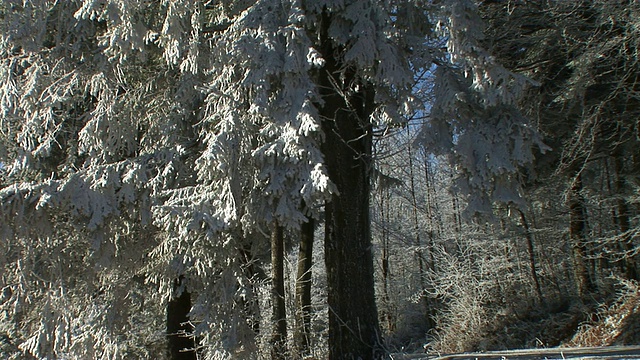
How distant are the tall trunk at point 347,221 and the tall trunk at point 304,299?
22.1 inches

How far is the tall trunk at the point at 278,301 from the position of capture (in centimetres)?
848

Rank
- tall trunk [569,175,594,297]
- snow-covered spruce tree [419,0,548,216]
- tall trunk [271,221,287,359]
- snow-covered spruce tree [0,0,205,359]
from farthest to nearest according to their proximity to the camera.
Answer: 1. tall trunk [569,175,594,297]
2. tall trunk [271,221,287,359]
3. snow-covered spruce tree [0,0,205,359]
4. snow-covered spruce tree [419,0,548,216]

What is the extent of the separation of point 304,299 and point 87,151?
4.58m

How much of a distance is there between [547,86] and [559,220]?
5.33 metres

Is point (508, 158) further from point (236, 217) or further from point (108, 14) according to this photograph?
point (108, 14)

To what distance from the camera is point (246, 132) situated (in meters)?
6.40

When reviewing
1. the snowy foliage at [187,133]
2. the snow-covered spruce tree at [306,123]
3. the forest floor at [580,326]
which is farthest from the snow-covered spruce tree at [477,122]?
the forest floor at [580,326]

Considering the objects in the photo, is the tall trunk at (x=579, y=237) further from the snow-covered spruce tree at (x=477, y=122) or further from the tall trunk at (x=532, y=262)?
the snow-covered spruce tree at (x=477, y=122)

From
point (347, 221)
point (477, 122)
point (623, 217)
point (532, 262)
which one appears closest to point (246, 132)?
point (347, 221)

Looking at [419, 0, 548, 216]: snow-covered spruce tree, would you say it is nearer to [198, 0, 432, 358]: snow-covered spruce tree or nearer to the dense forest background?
the dense forest background

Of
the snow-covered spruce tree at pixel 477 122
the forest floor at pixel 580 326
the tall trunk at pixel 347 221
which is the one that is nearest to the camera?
the snow-covered spruce tree at pixel 477 122

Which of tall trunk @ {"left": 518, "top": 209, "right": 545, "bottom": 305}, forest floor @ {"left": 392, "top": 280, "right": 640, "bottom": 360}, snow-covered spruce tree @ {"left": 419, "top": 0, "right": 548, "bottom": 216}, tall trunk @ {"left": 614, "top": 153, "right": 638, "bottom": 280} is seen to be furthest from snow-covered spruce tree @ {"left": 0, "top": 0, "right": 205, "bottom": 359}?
tall trunk @ {"left": 518, "top": 209, "right": 545, "bottom": 305}

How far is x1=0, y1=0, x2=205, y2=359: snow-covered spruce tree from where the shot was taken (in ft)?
21.9

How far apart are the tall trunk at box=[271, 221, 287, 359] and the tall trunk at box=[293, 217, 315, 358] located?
25 centimetres
